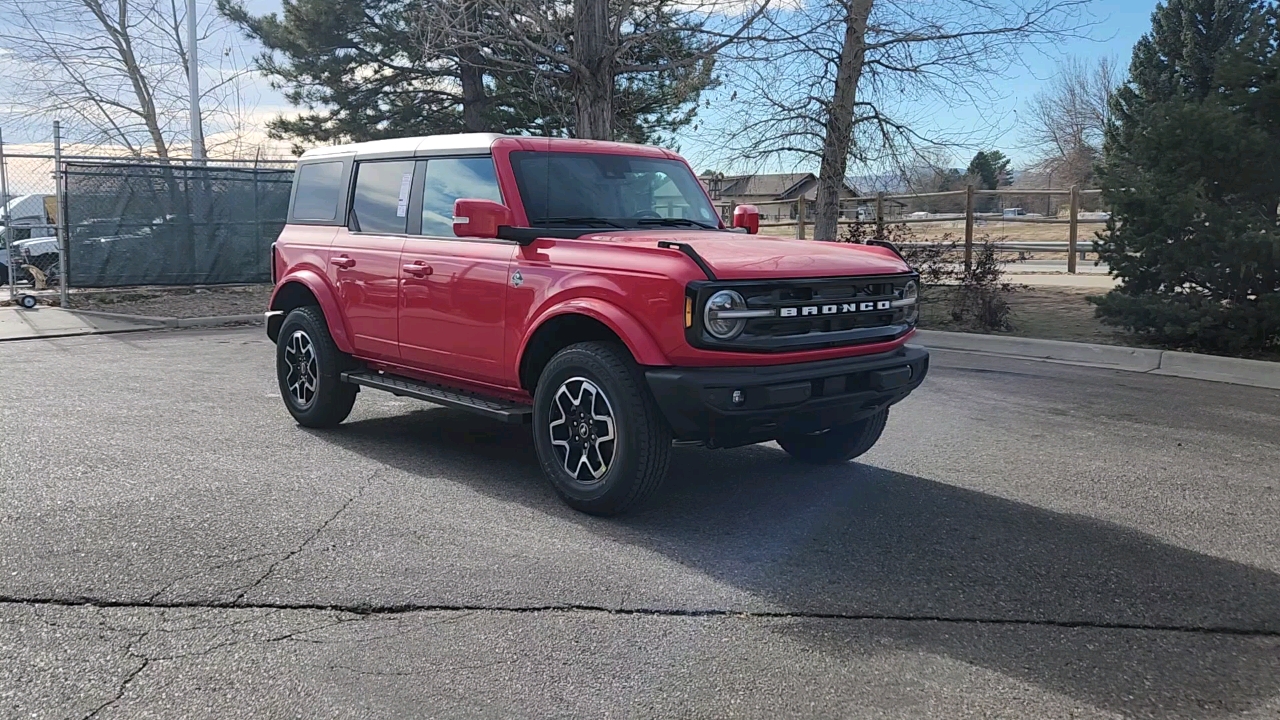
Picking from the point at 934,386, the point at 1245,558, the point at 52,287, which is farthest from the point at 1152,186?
the point at 52,287

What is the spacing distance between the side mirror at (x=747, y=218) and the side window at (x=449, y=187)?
5.73 ft

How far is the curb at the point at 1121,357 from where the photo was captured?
950cm

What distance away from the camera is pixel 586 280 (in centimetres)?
520

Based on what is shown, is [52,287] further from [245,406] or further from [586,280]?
[586,280]

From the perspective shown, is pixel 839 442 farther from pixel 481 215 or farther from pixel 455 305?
pixel 481 215

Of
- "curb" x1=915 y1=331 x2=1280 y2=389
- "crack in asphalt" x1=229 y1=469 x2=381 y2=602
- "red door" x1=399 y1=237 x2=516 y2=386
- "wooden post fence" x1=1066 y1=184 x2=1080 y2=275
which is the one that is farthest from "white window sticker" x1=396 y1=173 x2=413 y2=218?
"wooden post fence" x1=1066 y1=184 x2=1080 y2=275

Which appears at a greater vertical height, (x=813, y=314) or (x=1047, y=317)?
(x=813, y=314)

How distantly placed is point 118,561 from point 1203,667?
422 cm

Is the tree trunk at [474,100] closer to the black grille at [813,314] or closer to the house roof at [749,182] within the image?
the house roof at [749,182]

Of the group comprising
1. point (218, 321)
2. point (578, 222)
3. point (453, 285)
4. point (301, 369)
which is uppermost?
point (578, 222)

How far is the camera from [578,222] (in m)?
5.95

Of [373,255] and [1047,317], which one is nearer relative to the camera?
[373,255]

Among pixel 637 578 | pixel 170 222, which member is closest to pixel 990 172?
pixel 170 222

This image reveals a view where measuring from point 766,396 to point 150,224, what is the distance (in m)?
14.4
